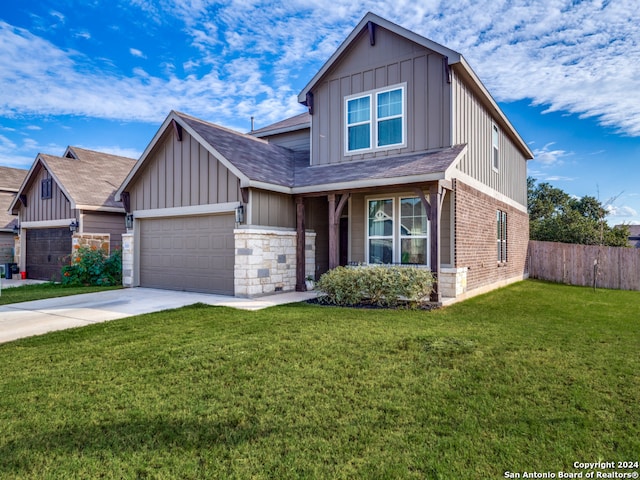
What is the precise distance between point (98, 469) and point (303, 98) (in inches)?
442

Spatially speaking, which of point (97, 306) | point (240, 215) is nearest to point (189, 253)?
point (240, 215)

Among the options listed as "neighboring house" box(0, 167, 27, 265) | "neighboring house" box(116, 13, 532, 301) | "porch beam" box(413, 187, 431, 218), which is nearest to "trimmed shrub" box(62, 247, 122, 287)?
"neighboring house" box(116, 13, 532, 301)

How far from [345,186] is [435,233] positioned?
2.46 metres

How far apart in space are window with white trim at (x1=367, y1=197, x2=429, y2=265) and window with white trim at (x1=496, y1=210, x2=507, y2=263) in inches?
173

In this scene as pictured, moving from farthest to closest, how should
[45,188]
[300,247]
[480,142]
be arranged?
[45,188], [480,142], [300,247]

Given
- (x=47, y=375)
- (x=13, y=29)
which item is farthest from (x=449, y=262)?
(x=13, y=29)

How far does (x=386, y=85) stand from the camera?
35.3 feet

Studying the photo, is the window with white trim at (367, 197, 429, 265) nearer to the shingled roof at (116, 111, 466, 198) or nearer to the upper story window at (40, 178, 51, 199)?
the shingled roof at (116, 111, 466, 198)

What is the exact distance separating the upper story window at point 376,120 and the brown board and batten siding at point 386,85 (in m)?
0.16

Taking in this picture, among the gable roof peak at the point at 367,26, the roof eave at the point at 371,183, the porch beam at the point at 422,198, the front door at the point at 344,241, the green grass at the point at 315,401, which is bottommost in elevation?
the green grass at the point at 315,401

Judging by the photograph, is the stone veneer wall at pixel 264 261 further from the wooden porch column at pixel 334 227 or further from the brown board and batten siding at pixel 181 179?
the wooden porch column at pixel 334 227

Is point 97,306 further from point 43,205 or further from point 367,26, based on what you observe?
point 43,205

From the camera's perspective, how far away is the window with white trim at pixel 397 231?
33.1ft

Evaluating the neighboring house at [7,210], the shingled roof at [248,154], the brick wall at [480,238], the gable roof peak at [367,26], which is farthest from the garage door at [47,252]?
the brick wall at [480,238]
